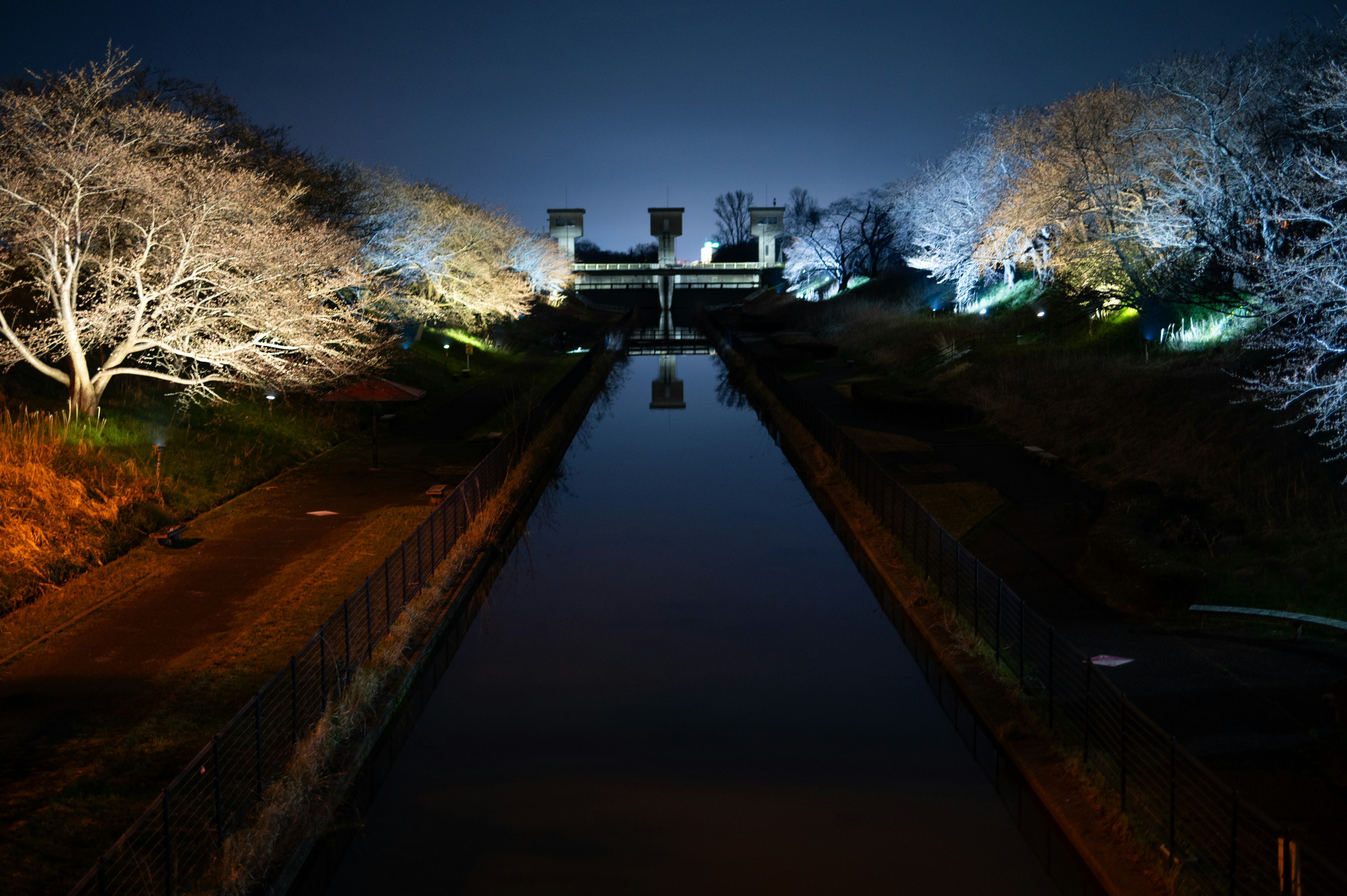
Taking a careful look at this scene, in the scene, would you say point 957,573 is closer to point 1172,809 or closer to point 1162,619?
point 1162,619

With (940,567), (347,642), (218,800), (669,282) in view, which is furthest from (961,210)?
(669,282)

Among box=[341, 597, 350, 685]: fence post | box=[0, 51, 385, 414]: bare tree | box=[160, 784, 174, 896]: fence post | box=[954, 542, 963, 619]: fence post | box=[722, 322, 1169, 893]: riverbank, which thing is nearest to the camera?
box=[160, 784, 174, 896]: fence post

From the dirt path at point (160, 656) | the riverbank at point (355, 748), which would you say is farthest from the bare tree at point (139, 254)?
the riverbank at point (355, 748)

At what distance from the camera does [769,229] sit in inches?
5404

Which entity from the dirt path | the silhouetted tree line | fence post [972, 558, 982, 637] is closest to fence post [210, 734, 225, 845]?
the dirt path

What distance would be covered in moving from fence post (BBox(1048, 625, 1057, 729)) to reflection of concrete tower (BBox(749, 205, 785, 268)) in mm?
129524

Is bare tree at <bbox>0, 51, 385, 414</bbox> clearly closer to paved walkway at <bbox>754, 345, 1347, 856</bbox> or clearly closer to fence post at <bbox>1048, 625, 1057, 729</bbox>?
paved walkway at <bbox>754, 345, 1347, 856</bbox>

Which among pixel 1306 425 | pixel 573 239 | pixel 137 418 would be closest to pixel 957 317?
pixel 1306 425

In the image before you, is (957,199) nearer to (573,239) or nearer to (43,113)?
(43,113)

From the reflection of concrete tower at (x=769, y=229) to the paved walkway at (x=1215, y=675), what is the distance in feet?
400

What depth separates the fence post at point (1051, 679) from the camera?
8648 millimetres

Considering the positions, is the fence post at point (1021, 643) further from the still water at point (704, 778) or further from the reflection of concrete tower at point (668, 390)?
the reflection of concrete tower at point (668, 390)

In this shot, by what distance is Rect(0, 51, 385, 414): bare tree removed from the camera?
19047 millimetres

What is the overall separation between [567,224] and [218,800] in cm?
13402
